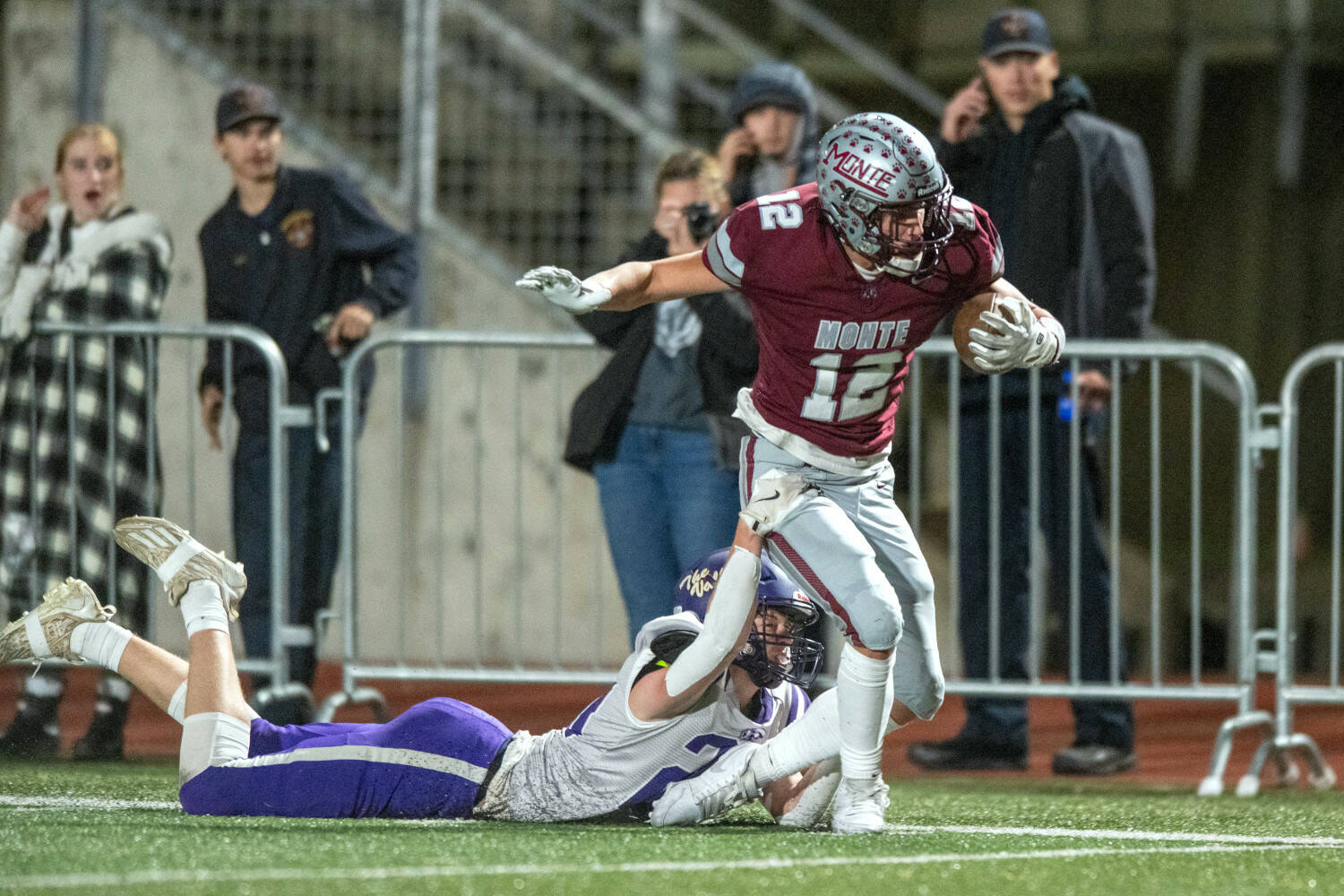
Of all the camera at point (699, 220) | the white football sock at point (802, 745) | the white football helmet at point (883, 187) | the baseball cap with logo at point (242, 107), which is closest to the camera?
the white football helmet at point (883, 187)

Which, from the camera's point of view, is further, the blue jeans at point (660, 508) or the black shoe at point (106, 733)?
the black shoe at point (106, 733)

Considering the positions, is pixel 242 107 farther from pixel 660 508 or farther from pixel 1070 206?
pixel 1070 206

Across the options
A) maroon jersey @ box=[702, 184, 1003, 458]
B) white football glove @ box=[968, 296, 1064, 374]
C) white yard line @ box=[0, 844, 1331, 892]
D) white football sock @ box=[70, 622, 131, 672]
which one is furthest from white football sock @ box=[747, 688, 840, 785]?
white football sock @ box=[70, 622, 131, 672]

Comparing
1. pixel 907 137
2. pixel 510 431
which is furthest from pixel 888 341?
pixel 510 431

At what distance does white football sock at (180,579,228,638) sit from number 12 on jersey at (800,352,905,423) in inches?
65.7

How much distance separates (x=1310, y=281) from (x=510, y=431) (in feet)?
17.7

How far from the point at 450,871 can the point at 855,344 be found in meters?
1.66

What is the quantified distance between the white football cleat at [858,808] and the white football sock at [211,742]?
4.97ft

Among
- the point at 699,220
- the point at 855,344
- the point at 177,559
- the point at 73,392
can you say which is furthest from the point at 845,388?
the point at 73,392

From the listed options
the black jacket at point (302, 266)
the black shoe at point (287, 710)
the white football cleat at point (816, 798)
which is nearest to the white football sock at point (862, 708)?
the white football cleat at point (816, 798)

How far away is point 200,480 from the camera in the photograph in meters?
10.1

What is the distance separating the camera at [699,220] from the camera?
251 inches

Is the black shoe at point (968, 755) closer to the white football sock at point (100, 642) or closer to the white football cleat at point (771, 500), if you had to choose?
the white football cleat at point (771, 500)

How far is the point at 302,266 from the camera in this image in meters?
7.20
